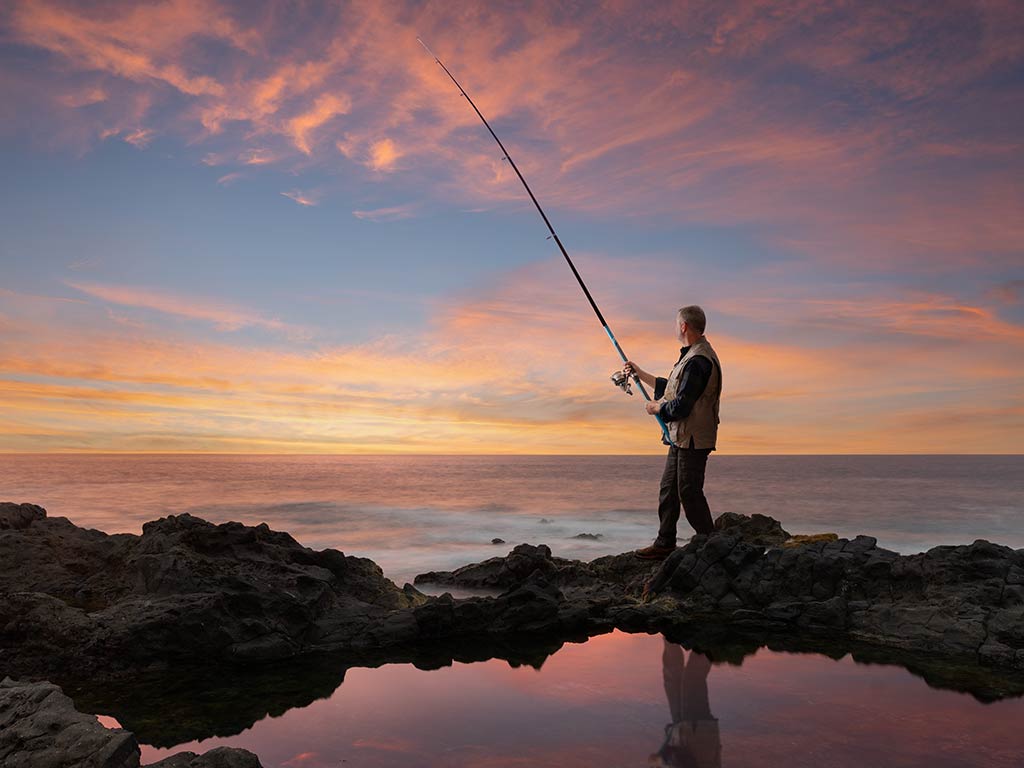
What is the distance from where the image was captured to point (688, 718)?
11.3ft

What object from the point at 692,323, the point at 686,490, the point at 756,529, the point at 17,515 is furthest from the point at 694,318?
the point at 17,515

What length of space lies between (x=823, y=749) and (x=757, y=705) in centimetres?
53

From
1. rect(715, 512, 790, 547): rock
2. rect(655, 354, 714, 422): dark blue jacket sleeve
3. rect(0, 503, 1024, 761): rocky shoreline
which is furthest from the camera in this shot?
rect(715, 512, 790, 547): rock

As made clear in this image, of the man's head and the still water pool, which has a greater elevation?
the man's head

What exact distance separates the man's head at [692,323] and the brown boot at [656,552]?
7.10ft

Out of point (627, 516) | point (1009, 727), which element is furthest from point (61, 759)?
point (627, 516)

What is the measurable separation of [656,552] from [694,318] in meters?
2.47

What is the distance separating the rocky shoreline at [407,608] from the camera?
4496 mm

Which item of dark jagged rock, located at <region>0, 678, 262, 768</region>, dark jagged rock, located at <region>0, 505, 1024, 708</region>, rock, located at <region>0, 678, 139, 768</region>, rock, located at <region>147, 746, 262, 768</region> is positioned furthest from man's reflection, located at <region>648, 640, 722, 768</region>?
rock, located at <region>0, 678, 139, 768</region>

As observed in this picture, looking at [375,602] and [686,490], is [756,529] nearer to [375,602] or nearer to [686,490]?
[686,490]

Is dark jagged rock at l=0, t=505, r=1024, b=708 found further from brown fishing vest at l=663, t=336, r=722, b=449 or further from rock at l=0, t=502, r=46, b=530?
brown fishing vest at l=663, t=336, r=722, b=449

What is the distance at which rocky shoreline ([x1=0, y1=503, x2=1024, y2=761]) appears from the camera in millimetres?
4496

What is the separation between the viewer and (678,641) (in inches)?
194

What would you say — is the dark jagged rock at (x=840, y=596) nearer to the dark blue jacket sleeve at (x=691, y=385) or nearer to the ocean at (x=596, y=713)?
the ocean at (x=596, y=713)
